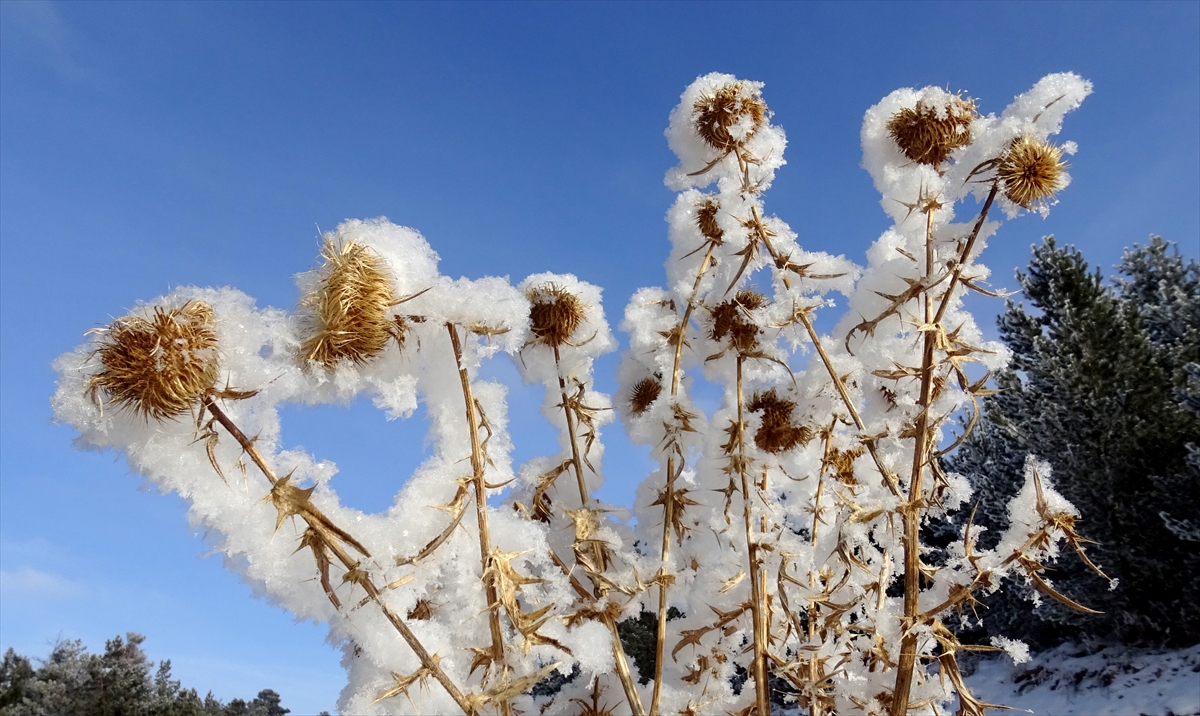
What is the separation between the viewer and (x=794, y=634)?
4.03ft

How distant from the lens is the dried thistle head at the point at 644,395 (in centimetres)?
136

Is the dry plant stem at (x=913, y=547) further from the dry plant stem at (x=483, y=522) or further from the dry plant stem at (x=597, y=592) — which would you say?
the dry plant stem at (x=483, y=522)

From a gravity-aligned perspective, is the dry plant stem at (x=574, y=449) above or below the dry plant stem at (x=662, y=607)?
above

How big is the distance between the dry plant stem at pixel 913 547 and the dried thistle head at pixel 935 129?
0.39 meters

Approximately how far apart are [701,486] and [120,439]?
36.3 inches

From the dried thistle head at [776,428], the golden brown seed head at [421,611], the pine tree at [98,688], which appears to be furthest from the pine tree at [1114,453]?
the pine tree at [98,688]

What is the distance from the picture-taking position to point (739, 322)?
4.11ft

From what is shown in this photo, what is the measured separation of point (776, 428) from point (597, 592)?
0.46 metres

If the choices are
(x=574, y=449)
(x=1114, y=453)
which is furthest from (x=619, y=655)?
(x=1114, y=453)

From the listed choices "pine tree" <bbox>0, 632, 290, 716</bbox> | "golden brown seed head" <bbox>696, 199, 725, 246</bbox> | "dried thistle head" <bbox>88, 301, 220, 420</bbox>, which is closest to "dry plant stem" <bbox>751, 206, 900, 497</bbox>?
"golden brown seed head" <bbox>696, 199, 725, 246</bbox>

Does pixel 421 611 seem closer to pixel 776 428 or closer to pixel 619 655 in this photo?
pixel 619 655

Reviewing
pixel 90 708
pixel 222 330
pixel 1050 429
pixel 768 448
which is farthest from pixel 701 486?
pixel 90 708

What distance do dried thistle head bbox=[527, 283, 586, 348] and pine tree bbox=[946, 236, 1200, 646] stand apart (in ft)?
27.0

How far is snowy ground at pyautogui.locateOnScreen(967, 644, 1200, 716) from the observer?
7.01m
